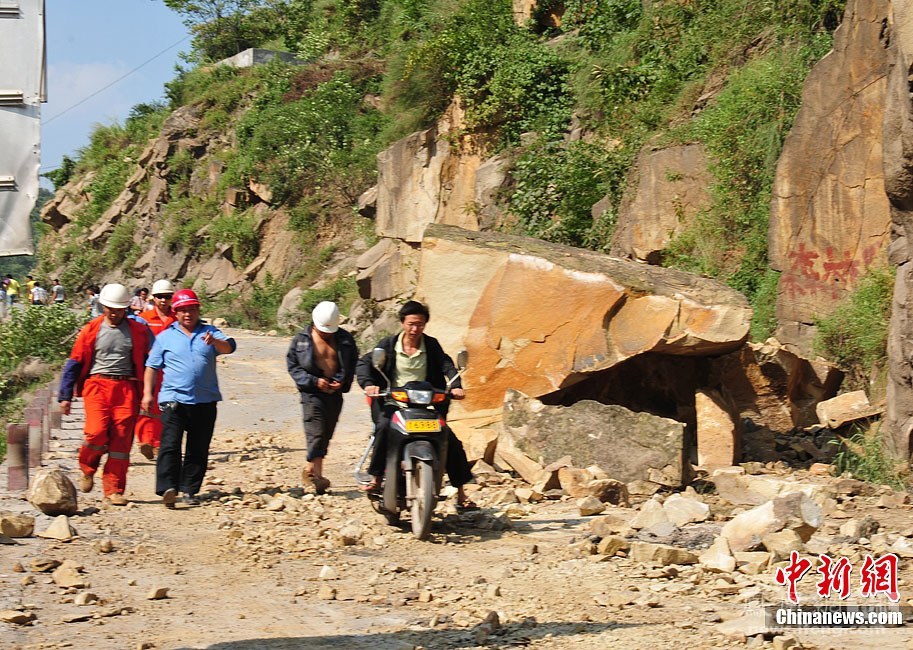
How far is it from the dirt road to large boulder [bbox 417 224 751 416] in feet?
5.28

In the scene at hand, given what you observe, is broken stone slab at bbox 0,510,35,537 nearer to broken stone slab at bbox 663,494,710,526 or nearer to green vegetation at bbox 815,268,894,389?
broken stone slab at bbox 663,494,710,526

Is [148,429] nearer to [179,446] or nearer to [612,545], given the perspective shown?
[179,446]

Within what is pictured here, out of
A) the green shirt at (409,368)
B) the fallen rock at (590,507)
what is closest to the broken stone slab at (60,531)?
the green shirt at (409,368)

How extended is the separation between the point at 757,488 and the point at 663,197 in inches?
330

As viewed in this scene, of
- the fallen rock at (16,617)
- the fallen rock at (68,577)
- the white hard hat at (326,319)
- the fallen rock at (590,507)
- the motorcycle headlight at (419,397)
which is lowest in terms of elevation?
the fallen rock at (16,617)

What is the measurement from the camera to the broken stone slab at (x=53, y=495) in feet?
26.3

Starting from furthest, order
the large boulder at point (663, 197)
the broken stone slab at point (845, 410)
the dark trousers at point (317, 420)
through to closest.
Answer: the large boulder at point (663, 197) → the broken stone slab at point (845, 410) → the dark trousers at point (317, 420)

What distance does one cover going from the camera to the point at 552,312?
10.3 metres

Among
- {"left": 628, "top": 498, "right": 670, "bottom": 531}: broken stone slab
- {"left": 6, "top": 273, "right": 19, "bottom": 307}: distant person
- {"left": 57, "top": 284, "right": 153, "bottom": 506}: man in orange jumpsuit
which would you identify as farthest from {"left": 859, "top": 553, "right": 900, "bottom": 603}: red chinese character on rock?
{"left": 6, "top": 273, "right": 19, "bottom": 307}: distant person

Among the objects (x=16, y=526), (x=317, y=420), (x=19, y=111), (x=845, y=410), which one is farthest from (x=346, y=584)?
(x=845, y=410)

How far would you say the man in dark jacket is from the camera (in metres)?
8.93

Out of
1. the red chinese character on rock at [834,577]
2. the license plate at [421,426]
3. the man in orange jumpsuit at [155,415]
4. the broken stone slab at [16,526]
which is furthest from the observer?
the man in orange jumpsuit at [155,415]

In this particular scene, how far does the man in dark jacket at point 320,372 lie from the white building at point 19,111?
160 inches

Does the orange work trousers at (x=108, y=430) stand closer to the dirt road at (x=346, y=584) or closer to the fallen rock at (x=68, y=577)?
the dirt road at (x=346, y=584)
